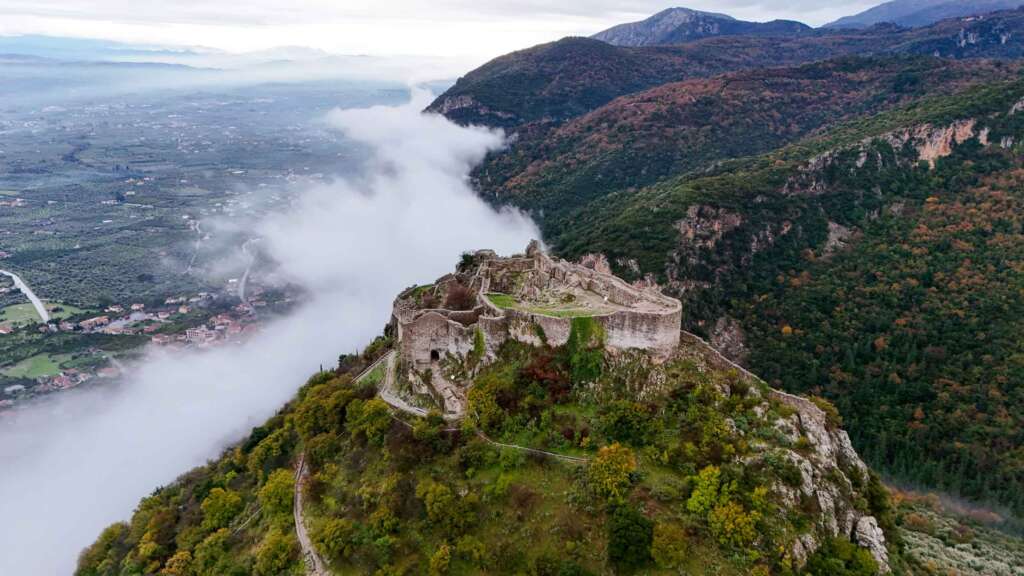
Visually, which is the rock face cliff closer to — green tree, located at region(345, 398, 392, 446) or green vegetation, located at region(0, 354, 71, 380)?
green tree, located at region(345, 398, 392, 446)

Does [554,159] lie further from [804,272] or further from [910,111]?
[804,272]

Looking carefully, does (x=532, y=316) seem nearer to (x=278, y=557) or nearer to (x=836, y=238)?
(x=278, y=557)

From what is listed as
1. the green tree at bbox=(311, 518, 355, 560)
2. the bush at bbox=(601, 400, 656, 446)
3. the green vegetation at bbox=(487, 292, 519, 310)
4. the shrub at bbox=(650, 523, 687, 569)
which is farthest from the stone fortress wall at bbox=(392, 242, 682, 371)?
the green tree at bbox=(311, 518, 355, 560)

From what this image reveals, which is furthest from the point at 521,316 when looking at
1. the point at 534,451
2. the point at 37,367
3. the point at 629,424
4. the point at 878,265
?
the point at 37,367

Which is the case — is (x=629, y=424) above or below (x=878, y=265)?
above

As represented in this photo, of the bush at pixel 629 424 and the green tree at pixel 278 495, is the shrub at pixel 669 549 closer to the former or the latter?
the bush at pixel 629 424

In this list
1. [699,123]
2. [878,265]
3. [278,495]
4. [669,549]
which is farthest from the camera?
[699,123]

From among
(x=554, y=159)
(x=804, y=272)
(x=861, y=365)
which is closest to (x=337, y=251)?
(x=554, y=159)
